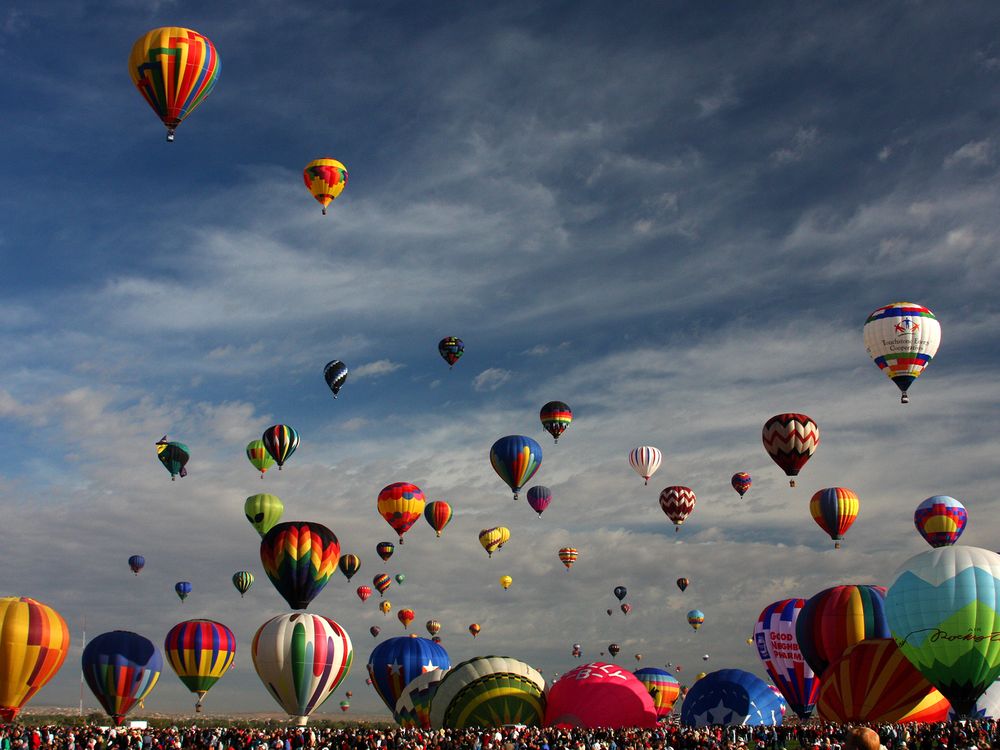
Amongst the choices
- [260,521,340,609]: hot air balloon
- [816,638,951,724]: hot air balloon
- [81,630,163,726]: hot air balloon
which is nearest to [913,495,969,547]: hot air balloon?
[816,638,951,724]: hot air balloon

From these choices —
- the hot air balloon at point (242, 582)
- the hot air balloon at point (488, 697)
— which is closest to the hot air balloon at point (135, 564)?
the hot air balloon at point (242, 582)

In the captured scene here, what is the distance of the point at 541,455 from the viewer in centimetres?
5512

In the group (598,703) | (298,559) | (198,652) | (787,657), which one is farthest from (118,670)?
(787,657)

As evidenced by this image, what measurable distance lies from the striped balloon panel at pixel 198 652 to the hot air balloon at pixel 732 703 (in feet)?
69.4

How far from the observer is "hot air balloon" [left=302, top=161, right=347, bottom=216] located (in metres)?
46.7

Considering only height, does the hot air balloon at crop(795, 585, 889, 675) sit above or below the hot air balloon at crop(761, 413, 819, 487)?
below

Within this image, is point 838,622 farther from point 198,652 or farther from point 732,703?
point 198,652

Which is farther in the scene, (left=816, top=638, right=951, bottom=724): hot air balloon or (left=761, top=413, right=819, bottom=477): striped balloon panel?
(left=761, top=413, right=819, bottom=477): striped balloon panel

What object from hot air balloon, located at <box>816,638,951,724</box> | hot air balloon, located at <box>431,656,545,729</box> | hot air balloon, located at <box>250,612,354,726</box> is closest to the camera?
hot air balloon, located at <box>816,638,951,724</box>

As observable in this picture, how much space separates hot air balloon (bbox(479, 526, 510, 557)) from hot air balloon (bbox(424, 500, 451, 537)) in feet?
30.2

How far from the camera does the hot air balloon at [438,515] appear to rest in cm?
6319

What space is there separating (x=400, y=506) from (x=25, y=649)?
23.9 metres

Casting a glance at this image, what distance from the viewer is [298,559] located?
133ft

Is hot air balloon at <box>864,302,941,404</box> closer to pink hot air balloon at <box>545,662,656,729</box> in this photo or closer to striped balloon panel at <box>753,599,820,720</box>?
striped balloon panel at <box>753,599,820,720</box>
